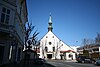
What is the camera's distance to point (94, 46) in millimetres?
64312

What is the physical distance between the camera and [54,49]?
232 feet

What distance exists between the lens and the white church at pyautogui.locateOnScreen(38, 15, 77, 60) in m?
67.8

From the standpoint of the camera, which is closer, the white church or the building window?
the building window

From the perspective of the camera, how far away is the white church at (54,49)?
2667 inches

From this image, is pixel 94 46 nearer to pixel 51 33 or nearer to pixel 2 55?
pixel 51 33

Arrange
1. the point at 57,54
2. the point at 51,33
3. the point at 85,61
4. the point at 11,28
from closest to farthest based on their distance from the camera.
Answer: the point at 11,28 → the point at 85,61 → the point at 57,54 → the point at 51,33

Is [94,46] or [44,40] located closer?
[94,46]

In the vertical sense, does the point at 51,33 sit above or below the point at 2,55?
above

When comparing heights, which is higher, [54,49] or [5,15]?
[5,15]

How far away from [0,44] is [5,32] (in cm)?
167

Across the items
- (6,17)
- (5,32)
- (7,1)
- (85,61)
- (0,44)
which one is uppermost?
(7,1)

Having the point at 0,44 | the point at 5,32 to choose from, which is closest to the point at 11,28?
the point at 5,32

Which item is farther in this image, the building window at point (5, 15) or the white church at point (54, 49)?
the white church at point (54, 49)

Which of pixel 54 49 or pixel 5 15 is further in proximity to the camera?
pixel 54 49
